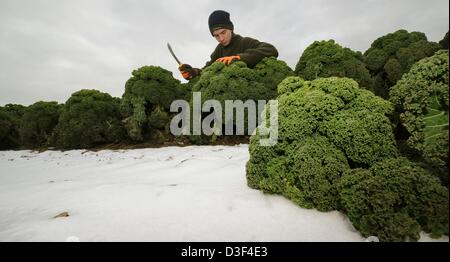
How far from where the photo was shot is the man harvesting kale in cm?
900

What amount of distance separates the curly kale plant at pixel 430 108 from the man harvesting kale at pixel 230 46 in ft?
23.9

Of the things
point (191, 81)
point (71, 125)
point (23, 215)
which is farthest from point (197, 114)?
point (23, 215)

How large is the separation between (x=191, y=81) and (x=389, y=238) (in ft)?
33.5

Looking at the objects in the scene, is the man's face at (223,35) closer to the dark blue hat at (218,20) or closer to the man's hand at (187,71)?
the dark blue hat at (218,20)

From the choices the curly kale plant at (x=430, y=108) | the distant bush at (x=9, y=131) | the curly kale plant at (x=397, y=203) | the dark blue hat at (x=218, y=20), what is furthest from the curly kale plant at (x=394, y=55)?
the distant bush at (x=9, y=131)

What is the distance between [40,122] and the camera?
13.5 metres

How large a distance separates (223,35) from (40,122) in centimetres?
1065

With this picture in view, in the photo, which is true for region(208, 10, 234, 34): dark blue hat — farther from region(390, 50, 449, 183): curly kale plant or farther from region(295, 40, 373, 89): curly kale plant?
region(390, 50, 449, 183): curly kale plant

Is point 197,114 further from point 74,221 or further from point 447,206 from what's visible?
point 447,206

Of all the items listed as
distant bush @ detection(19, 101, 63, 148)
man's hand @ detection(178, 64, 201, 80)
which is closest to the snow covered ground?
man's hand @ detection(178, 64, 201, 80)

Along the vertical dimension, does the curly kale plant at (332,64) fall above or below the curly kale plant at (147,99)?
above

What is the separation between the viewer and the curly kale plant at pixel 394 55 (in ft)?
30.3

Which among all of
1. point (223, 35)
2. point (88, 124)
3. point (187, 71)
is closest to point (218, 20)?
point (223, 35)

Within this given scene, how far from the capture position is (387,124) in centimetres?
255
